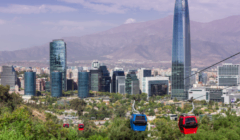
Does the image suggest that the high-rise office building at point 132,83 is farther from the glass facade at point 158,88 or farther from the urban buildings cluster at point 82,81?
the glass facade at point 158,88

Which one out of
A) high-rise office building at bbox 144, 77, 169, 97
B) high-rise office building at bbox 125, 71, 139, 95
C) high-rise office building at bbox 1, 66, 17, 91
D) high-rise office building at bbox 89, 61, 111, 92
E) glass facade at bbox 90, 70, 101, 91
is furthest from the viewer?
high-rise office building at bbox 1, 66, 17, 91

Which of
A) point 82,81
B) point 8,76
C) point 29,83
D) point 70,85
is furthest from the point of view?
point 8,76

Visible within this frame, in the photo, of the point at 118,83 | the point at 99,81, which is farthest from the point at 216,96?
the point at 99,81

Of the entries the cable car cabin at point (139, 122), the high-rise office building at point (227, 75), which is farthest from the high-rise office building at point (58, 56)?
the cable car cabin at point (139, 122)

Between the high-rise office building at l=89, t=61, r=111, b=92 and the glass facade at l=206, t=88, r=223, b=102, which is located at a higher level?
the high-rise office building at l=89, t=61, r=111, b=92

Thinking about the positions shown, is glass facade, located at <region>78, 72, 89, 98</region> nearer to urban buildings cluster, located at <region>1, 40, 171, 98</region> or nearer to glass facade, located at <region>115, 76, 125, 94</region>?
urban buildings cluster, located at <region>1, 40, 171, 98</region>

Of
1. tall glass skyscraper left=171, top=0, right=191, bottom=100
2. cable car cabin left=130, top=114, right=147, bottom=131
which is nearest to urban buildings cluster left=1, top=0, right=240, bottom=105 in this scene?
tall glass skyscraper left=171, top=0, right=191, bottom=100

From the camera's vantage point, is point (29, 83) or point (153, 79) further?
point (153, 79)

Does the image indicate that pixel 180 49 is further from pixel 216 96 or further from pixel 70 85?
pixel 70 85

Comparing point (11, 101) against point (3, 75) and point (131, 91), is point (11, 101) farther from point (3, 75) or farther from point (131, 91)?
point (3, 75)
